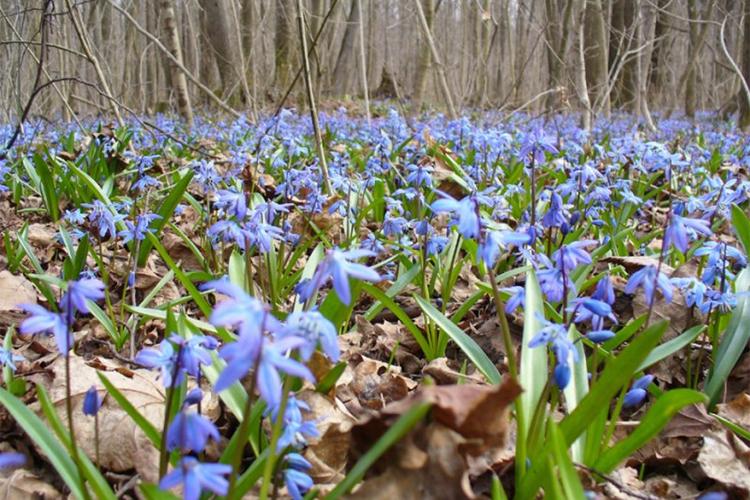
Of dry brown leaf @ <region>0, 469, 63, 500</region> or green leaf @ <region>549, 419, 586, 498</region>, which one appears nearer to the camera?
green leaf @ <region>549, 419, 586, 498</region>

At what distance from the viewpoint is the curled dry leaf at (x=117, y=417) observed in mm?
1662

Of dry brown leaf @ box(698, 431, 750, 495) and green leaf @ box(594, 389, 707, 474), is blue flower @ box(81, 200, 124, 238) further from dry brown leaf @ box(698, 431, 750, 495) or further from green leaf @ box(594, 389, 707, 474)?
dry brown leaf @ box(698, 431, 750, 495)

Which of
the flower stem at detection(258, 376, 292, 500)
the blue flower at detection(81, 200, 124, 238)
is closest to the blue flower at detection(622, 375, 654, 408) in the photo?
the flower stem at detection(258, 376, 292, 500)

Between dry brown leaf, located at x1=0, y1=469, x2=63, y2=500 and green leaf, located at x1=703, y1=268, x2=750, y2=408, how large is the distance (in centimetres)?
173

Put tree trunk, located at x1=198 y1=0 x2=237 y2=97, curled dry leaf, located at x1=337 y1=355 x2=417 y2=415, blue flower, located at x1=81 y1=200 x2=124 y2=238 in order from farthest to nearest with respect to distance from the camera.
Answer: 1. tree trunk, located at x1=198 y1=0 x2=237 y2=97
2. blue flower, located at x1=81 y1=200 x2=124 y2=238
3. curled dry leaf, located at x1=337 y1=355 x2=417 y2=415

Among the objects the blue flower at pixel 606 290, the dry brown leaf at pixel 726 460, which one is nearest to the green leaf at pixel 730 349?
the dry brown leaf at pixel 726 460

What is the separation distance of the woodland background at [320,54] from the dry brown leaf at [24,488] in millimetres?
2709

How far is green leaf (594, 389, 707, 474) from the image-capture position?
3.98 ft

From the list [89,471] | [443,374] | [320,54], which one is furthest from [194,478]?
[320,54]

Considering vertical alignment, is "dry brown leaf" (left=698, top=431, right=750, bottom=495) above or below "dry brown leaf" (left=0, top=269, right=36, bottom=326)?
below

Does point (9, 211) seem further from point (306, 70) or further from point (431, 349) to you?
point (431, 349)

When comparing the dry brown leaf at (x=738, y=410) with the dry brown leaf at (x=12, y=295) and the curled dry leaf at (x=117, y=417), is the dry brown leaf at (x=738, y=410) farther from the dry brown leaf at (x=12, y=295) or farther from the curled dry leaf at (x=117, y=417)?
the dry brown leaf at (x=12, y=295)

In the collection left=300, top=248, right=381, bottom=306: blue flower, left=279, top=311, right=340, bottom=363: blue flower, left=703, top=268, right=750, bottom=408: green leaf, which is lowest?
left=703, top=268, right=750, bottom=408: green leaf

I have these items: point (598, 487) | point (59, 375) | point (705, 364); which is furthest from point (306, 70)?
point (598, 487)
